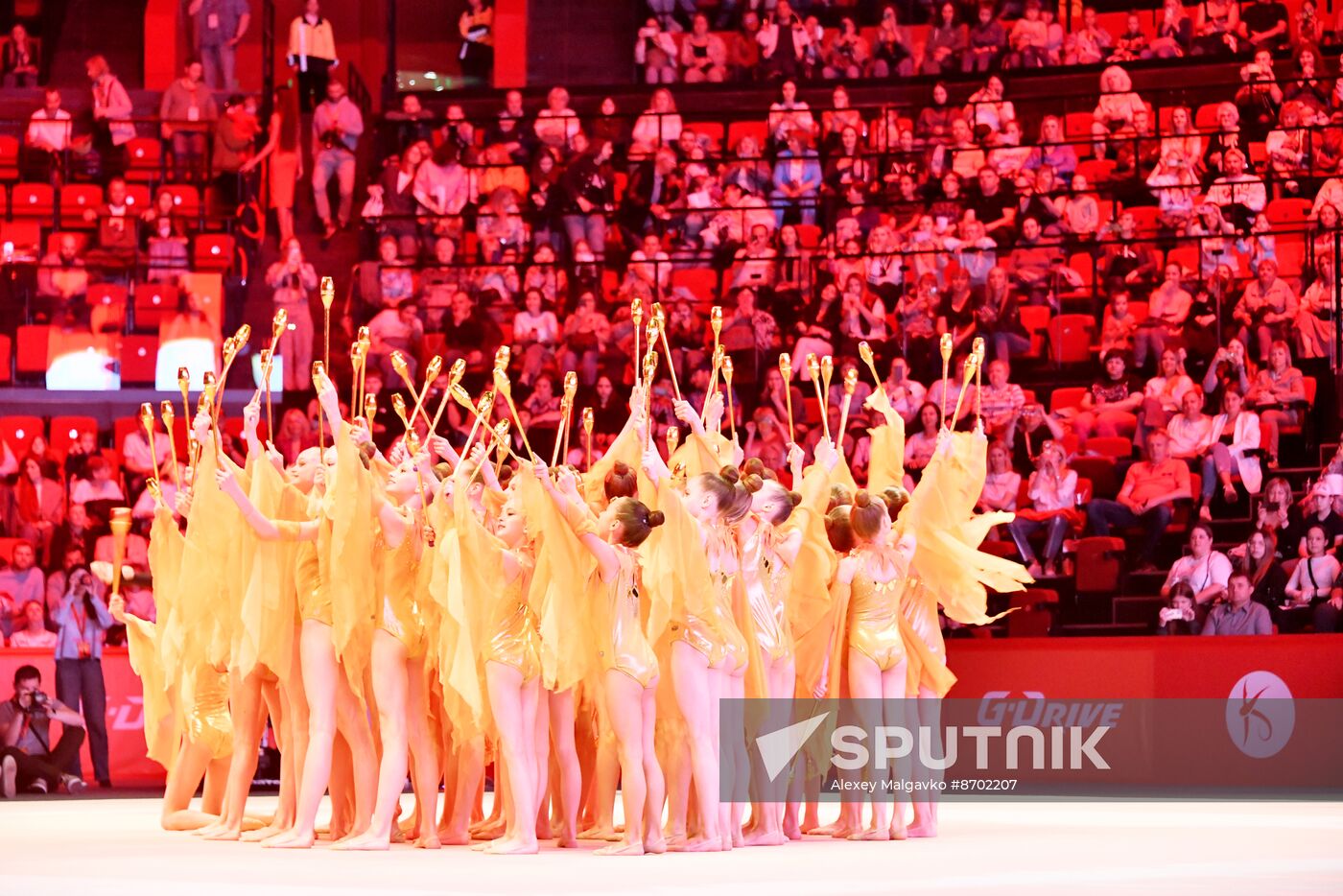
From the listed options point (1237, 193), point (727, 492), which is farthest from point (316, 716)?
point (1237, 193)

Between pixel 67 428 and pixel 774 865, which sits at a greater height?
pixel 67 428

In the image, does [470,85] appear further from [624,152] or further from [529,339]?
[529,339]

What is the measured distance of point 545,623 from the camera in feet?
24.5

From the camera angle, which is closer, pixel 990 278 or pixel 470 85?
pixel 990 278

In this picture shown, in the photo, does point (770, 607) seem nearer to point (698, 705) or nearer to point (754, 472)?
point (754, 472)

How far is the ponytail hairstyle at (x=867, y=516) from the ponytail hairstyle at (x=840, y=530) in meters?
0.06

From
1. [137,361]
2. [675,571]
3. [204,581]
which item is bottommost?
[204,581]

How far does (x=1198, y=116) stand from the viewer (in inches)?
616

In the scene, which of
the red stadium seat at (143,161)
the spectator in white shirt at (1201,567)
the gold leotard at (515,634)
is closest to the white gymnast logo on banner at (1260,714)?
the spectator in white shirt at (1201,567)

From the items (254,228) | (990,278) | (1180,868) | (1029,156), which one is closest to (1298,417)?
(990,278)

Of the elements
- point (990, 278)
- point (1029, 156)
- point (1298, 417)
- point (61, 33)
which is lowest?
point (1298, 417)

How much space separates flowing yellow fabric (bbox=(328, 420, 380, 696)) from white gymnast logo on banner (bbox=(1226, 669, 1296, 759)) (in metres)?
6.09

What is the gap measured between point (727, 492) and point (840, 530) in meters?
0.96

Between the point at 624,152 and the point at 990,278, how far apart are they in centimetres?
375
